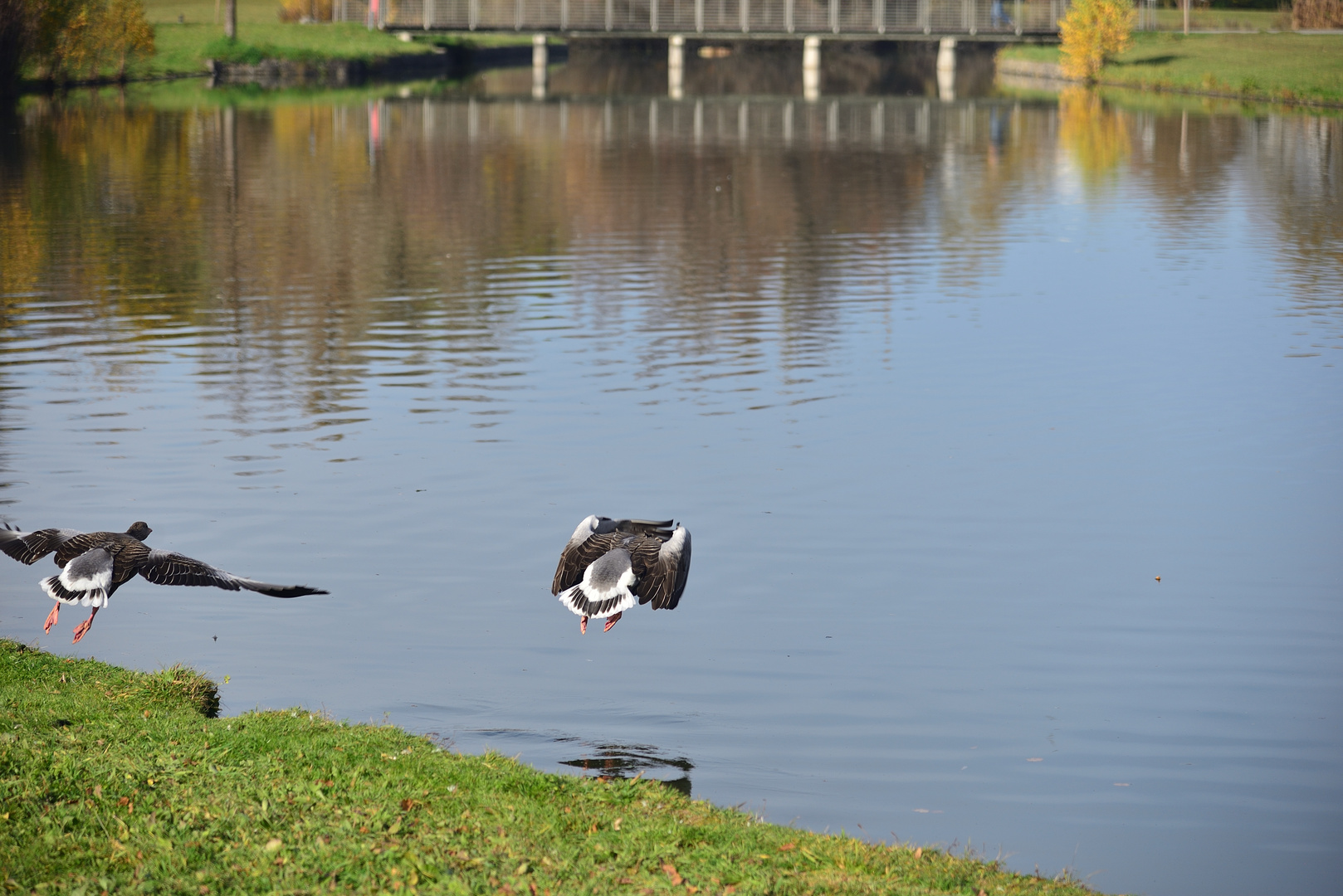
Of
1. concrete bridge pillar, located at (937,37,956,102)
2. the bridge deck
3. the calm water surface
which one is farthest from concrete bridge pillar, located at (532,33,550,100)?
the calm water surface

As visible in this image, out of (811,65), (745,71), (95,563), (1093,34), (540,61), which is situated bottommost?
(95,563)

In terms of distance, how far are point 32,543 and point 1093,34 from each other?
90734 millimetres

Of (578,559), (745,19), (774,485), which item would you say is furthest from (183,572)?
(745,19)

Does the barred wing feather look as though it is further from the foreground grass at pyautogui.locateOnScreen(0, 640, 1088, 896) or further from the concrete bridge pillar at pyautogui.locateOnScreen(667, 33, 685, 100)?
the concrete bridge pillar at pyautogui.locateOnScreen(667, 33, 685, 100)

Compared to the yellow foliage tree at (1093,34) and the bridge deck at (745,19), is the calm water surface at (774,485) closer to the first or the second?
the yellow foliage tree at (1093,34)

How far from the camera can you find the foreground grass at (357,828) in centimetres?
738

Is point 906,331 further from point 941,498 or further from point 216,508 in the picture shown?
point 216,508

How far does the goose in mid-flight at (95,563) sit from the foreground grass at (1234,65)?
71732 mm

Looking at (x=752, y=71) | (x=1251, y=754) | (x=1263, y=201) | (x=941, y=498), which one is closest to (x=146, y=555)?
(x=1251, y=754)

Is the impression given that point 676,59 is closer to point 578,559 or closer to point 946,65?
point 946,65

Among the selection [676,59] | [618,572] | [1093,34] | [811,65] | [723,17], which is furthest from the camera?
[723,17]

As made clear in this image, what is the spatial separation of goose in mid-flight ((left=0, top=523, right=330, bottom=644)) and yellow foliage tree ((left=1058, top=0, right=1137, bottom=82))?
89093 millimetres

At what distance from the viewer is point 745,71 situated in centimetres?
12344

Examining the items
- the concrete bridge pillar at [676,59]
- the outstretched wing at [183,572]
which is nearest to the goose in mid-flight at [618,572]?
the outstretched wing at [183,572]
